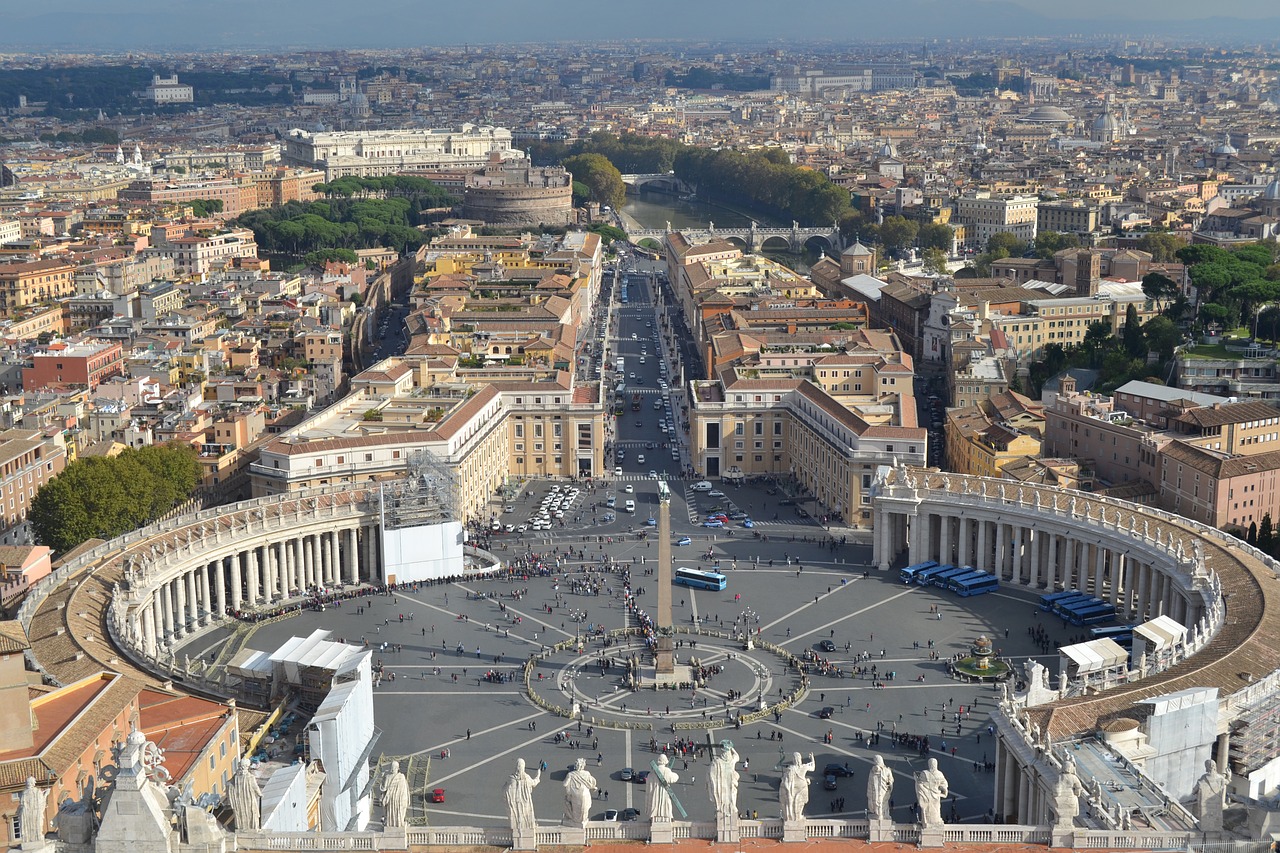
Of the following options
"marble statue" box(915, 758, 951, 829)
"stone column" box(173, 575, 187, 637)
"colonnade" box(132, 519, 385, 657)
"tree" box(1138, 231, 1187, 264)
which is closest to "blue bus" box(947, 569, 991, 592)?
"colonnade" box(132, 519, 385, 657)

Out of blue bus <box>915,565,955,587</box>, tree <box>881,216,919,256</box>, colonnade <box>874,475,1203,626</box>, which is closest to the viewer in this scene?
colonnade <box>874,475,1203,626</box>

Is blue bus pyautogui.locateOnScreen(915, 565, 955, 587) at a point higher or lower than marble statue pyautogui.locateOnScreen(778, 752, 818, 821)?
lower

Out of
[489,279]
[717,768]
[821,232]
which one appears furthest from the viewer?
[821,232]

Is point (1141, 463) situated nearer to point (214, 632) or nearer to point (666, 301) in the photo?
point (214, 632)

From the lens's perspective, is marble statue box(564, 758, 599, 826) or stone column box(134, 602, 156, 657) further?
stone column box(134, 602, 156, 657)

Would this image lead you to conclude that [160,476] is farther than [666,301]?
No

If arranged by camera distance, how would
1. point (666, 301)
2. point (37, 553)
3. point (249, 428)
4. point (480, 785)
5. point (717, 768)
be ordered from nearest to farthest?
point (717, 768) → point (480, 785) → point (37, 553) → point (249, 428) → point (666, 301)

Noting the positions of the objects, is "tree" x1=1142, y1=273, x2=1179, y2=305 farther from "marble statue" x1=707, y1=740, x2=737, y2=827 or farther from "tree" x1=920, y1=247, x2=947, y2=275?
"marble statue" x1=707, y1=740, x2=737, y2=827

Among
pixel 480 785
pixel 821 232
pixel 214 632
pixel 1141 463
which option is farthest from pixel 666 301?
pixel 480 785
